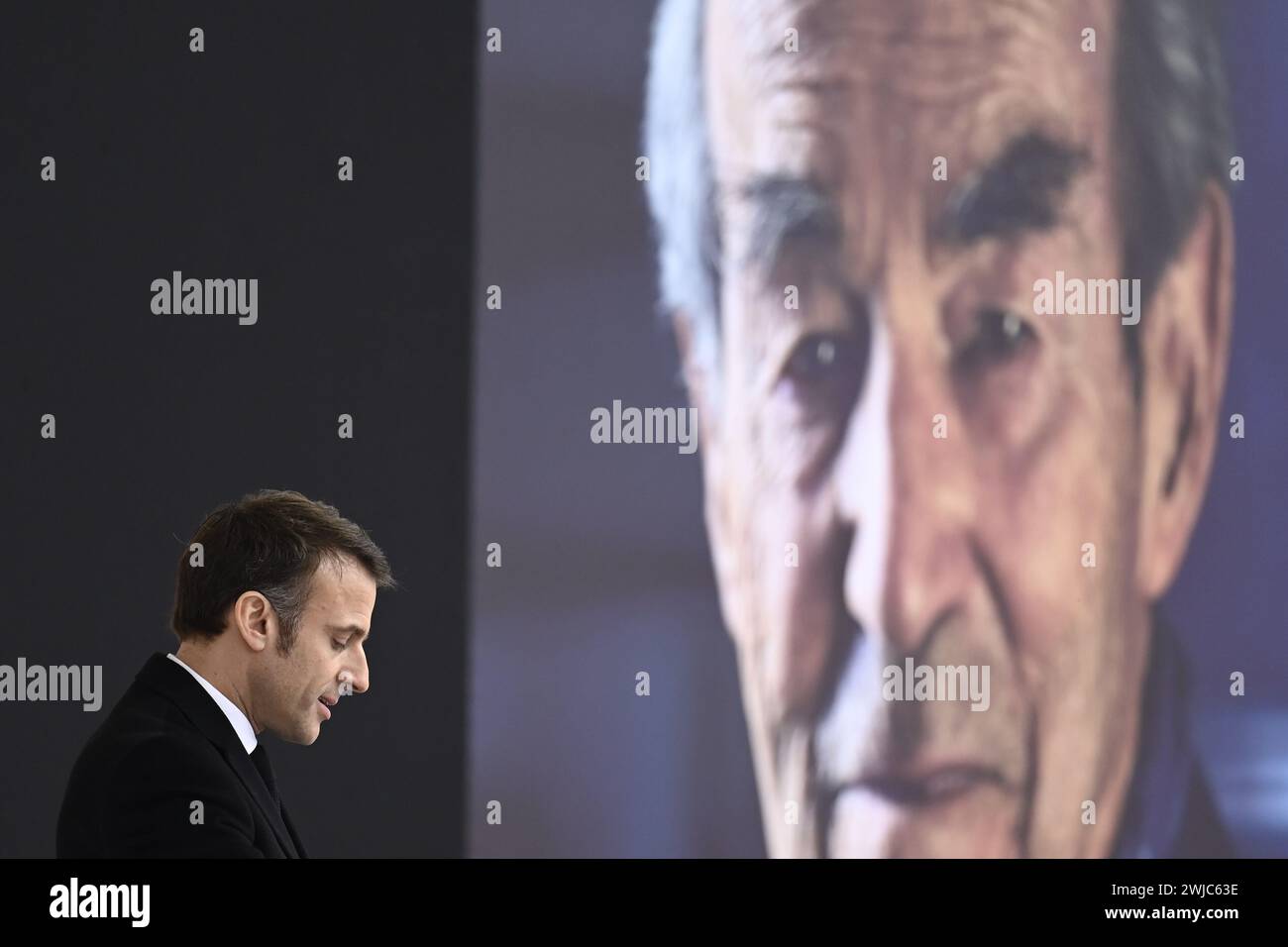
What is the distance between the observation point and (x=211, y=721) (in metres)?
1.71

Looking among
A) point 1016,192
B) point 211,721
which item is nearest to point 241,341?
point 1016,192

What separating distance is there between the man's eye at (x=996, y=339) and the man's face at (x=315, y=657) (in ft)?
8.97

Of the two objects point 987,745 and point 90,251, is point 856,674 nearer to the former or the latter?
point 987,745

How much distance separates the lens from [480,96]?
4336 millimetres

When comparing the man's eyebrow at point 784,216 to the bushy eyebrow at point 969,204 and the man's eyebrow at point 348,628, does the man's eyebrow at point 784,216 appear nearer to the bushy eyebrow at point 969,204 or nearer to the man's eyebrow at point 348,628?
the bushy eyebrow at point 969,204

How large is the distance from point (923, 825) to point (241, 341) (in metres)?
2.35

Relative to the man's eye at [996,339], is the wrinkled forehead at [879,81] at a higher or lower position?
higher

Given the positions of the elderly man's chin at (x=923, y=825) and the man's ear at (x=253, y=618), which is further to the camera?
the elderly man's chin at (x=923, y=825)

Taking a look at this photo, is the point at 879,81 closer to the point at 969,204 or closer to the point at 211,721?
the point at 969,204

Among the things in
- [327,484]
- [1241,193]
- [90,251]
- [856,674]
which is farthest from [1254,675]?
[90,251]

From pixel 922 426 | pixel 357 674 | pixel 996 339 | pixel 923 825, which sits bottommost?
pixel 923 825

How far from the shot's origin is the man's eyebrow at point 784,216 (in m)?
4.29

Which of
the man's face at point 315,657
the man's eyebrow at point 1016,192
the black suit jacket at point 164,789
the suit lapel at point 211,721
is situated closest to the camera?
the black suit jacket at point 164,789

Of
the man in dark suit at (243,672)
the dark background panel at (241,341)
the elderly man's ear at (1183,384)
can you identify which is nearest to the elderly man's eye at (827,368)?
the elderly man's ear at (1183,384)
